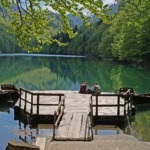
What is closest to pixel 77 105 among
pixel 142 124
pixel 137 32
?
pixel 142 124

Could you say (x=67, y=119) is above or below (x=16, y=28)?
below

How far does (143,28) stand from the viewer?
48469mm

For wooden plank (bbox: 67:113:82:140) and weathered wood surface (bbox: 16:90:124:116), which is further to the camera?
weathered wood surface (bbox: 16:90:124:116)

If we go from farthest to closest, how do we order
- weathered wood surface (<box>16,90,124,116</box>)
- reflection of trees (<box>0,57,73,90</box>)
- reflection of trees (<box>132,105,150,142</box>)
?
reflection of trees (<box>0,57,73,90</box>) → weathered wood surface (<box>16,90,124,116</box>) → reflection of trees (<box>132,105,150,142</box>)

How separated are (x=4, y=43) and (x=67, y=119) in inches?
7710

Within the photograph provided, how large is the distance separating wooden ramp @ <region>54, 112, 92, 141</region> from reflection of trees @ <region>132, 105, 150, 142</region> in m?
2.86

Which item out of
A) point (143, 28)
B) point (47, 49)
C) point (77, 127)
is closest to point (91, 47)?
point (143, 28)

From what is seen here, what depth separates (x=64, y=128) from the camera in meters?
10.1

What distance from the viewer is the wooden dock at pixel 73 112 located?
31.1 feet

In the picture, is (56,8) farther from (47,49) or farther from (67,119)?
(47,49)

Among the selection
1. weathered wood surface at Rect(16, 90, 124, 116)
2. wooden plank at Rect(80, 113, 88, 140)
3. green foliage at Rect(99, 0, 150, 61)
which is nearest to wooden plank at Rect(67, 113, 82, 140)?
wooden plank at Rect(80, 113, 88, 140)

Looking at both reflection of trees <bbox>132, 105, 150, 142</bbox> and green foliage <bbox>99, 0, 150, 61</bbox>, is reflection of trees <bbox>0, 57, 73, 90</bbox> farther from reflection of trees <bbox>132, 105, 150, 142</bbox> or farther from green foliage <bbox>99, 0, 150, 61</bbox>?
green foliage <bbox>99, 0, 150, 61</bbox>

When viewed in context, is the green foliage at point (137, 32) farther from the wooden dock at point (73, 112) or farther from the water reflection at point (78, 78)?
the wooden dock at point (73, 112)

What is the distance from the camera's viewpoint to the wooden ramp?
890cm
